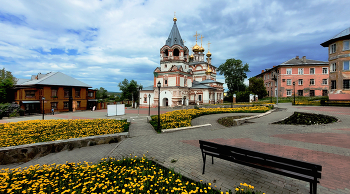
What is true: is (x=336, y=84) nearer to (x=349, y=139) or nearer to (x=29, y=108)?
(x=349, y=139)

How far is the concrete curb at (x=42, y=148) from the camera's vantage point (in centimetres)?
654

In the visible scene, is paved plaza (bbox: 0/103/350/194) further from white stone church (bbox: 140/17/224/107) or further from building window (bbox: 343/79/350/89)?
white stone church (bbox: 140/17/224/107)

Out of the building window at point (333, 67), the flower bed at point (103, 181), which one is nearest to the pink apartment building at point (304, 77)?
the building window at point (333, 67)

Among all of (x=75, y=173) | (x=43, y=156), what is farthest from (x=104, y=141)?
(x=75, y=173)

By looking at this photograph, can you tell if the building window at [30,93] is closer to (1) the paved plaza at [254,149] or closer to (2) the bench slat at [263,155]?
(1) the paved plaza at [254,149]

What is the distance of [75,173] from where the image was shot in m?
4.70

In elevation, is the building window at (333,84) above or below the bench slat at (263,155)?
above

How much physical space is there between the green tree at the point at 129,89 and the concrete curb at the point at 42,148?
1847 inches

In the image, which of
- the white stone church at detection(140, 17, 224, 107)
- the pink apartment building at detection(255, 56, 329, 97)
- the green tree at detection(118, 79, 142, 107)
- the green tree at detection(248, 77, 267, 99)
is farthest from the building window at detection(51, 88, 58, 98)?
the pink apartment building at detection(255, 56, 329, 97)

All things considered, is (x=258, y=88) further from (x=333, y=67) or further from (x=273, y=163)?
(x=273, y=163)

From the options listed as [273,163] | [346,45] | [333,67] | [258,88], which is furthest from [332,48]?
[273,163]

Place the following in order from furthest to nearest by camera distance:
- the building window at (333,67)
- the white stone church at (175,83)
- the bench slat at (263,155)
Answer: the white stone church at (175,83) → the building window at (333,67) → the bench slat at (263,155)

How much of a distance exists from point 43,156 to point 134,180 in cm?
565

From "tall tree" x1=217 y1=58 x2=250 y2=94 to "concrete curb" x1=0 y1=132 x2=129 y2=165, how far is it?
1900 inches
